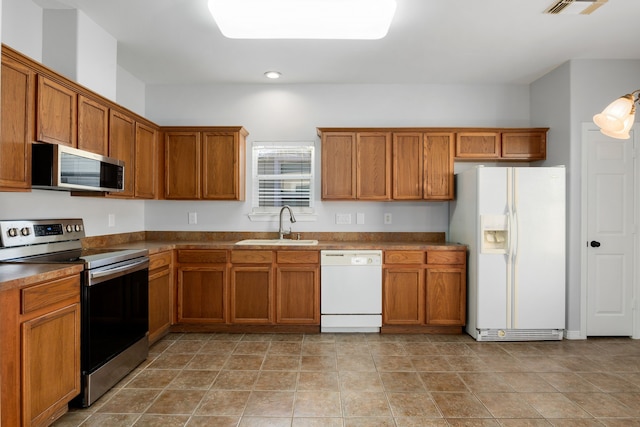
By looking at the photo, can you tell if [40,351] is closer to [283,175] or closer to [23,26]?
[23,26]

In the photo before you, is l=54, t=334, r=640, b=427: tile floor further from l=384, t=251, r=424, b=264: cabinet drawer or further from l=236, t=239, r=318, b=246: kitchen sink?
l=236, t=239, r=318, b=246: kitchen sink

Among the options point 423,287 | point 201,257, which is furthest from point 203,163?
point 423,287

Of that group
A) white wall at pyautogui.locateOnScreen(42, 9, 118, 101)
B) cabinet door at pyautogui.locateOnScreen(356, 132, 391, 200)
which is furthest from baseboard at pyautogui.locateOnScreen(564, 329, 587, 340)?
white wall at pyautogui.locateOnScreen(42, 9, 118, 101)

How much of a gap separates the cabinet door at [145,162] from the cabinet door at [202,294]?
34.5 inches

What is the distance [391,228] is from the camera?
4375mm

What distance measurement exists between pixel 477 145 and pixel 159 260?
11.3 feet

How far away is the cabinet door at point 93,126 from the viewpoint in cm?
275

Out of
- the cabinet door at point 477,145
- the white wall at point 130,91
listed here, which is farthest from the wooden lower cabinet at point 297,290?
the white wall at point 130,91

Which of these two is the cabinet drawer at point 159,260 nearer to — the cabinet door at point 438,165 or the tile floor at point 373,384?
the tile floor at point 373,384

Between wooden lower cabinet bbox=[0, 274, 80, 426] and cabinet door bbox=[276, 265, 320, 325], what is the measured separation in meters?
1.85

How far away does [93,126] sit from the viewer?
9.53 ft

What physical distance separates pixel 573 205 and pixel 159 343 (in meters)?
4.22

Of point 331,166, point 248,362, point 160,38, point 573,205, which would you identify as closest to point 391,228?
point 331,166

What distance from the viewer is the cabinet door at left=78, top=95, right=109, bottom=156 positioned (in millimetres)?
2746
